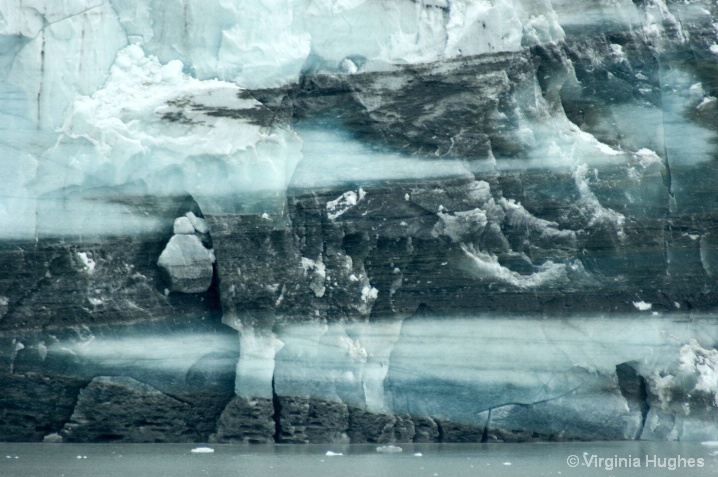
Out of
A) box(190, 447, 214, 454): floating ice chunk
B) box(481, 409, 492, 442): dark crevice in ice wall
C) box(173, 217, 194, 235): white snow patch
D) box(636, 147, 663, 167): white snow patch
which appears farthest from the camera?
box(636, 147, 663, 167): white snow patch

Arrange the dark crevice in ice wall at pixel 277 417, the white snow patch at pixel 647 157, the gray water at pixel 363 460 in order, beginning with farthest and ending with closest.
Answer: the white snow patch at pixel 647 157
the dark crevice in ice wall at pixel 277 417
the gray water at pixel 363 460

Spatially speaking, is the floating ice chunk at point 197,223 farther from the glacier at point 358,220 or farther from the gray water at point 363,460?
the gray water at point 363,460

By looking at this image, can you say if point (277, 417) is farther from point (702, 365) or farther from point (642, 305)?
point (702, 365)

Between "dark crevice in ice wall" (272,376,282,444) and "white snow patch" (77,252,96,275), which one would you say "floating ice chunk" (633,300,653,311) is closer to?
"dark crevice in ice wall" (272,376,282,444)

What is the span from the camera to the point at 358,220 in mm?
8586

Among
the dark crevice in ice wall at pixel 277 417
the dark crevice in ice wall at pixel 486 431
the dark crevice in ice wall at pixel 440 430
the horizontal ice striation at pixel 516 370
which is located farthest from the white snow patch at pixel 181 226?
the dark crevice in ice wall at pixel 486 431

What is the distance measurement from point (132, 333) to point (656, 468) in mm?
3742

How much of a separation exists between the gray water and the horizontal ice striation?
0.79 ft

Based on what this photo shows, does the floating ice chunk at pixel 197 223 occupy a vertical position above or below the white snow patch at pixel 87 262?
above

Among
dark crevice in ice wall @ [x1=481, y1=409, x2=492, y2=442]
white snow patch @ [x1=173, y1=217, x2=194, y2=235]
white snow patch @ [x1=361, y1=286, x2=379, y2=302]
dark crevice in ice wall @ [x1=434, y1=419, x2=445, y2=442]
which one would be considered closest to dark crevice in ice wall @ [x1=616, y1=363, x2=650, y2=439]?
dark crevice in ice wall @ [x1=481, y1=409, x2=492, y2=442]

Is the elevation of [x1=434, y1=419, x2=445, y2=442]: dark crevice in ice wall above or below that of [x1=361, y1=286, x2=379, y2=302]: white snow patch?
below

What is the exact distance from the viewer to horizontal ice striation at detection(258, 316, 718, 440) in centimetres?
850

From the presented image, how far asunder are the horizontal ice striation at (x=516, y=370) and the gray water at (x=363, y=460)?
0.79 feet

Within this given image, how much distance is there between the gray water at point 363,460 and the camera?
275 inches
